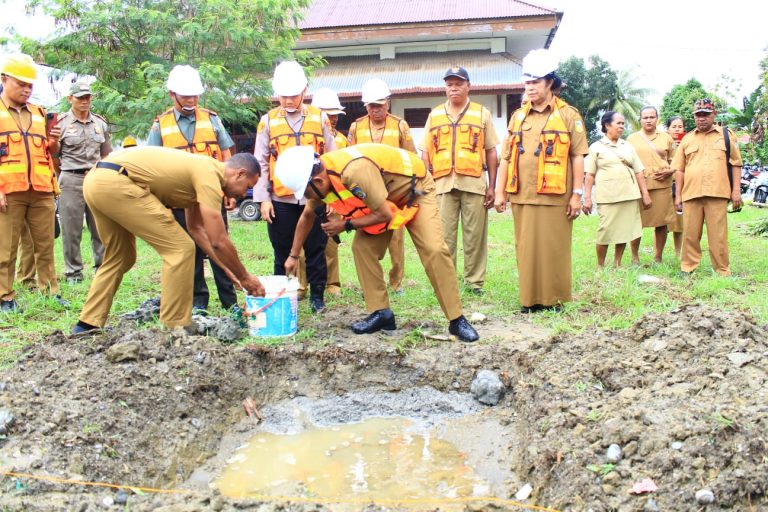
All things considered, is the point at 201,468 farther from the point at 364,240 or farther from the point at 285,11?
the point at 285,11

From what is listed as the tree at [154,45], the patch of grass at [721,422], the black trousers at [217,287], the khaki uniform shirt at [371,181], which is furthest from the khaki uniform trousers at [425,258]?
the tree at [154,45]

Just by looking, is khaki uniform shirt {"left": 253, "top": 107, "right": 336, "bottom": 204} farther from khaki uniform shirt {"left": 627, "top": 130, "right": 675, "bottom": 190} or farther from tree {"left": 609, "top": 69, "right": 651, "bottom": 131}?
tree {"left": 609, "top": 69, "right": 651, "bottom": 131}

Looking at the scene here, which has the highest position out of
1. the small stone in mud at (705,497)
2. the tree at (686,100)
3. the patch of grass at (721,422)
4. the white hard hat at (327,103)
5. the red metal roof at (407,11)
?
the red metal roof at (407,11)

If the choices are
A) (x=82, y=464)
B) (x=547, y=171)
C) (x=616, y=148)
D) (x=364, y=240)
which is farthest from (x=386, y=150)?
(x=616, y=148)

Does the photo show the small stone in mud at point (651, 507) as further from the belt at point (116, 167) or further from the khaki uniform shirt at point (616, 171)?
the khaki uniform shirt at point (616, 171)

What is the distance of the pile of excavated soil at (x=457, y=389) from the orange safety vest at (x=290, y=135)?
1488mm

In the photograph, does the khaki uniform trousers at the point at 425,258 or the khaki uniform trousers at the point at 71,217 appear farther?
the khaki uniform trousers at the point at 71,217

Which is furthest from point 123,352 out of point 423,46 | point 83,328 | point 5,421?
point 423,46

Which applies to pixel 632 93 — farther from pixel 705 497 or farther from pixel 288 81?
pixel 705 497

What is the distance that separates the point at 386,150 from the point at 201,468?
228cm

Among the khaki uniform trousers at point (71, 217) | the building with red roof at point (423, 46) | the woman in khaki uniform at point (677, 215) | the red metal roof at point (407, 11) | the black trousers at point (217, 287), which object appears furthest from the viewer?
the red metal roof at point (407, 11)

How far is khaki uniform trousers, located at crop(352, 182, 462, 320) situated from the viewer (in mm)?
4551

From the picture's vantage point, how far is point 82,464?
9.86 ft

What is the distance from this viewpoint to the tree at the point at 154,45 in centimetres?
1105
